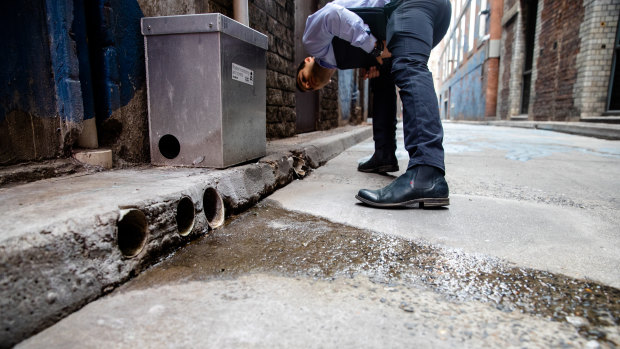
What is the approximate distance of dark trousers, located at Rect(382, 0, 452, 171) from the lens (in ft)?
4.83

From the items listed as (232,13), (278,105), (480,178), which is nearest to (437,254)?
(480,178)

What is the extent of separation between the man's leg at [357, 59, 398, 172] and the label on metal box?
78cm

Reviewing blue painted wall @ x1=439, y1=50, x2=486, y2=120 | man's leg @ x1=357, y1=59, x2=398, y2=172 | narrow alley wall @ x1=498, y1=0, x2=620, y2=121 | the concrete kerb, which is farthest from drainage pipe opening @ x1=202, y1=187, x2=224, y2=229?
blue painted wall @ x1=439, y1=50, x2=486, y2=120

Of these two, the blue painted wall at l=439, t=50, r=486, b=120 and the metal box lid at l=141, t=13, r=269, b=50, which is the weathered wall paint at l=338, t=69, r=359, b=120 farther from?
the blue painted wall at l=439, t=50, r=486, b=120

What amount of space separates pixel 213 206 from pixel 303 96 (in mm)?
3326

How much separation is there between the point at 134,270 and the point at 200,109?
821 millimetres

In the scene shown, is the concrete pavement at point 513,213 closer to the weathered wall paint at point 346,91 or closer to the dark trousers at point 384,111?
the dark trousers at point 384,111

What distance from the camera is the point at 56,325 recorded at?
2.20 feet

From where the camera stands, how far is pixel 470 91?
19.1m

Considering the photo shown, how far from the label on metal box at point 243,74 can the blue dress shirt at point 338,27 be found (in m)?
0.38

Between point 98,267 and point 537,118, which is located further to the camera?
point 537,118

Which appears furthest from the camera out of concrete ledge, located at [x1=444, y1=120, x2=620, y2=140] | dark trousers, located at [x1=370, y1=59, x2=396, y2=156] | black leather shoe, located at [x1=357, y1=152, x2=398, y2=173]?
concrete ledge, located at [x1=444, y1=120, x2=620, y2=140]

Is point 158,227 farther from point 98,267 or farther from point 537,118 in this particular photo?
point 537,118

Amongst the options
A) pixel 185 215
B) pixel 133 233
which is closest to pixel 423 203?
pixel 185 215
